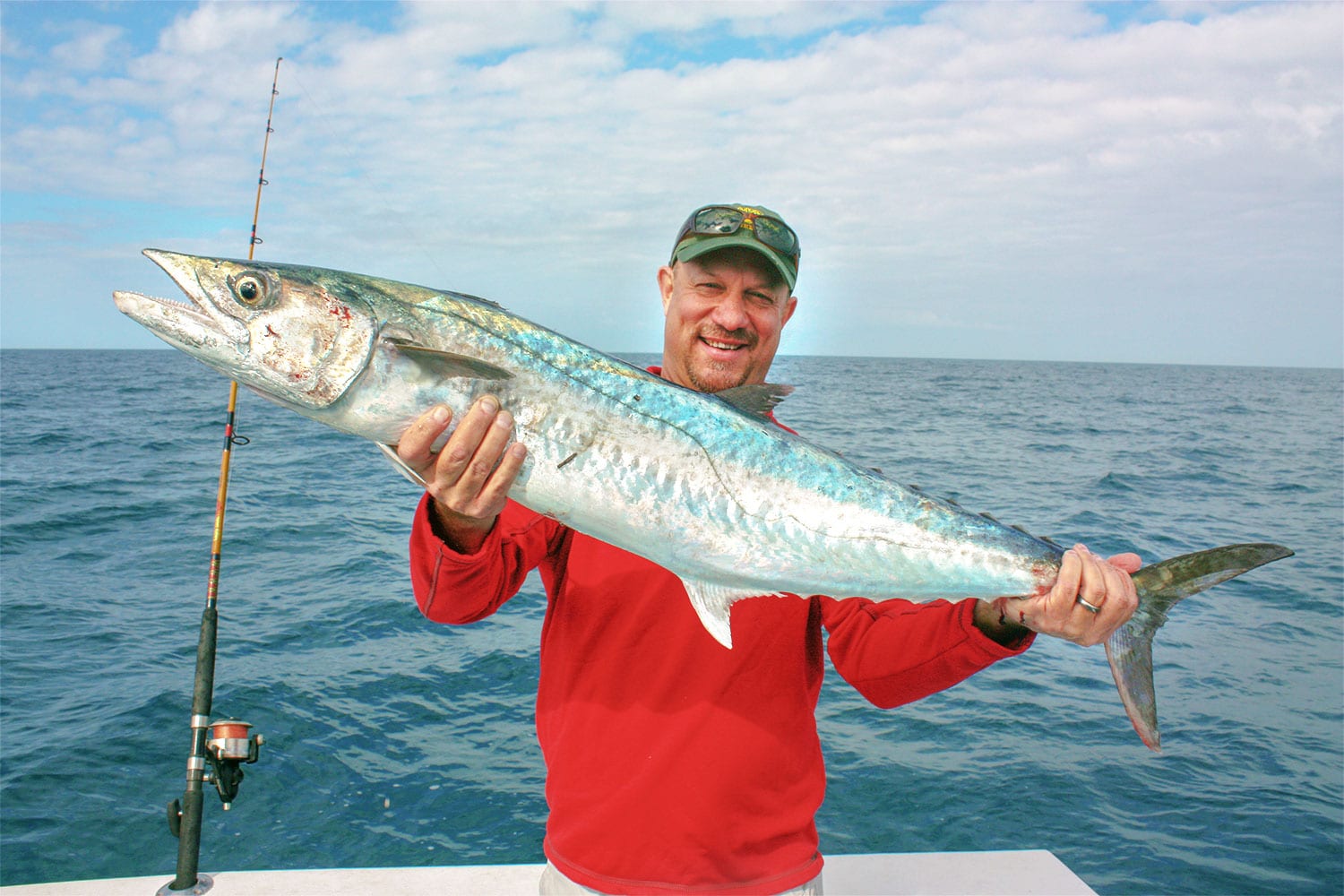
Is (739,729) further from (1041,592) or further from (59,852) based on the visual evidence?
(59,852)

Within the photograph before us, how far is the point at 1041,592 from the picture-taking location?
2.55 metres

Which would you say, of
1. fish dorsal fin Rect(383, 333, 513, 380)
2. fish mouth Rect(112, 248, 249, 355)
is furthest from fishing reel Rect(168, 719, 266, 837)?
fish dorsal fin Rect(383, 333, 513, 380)

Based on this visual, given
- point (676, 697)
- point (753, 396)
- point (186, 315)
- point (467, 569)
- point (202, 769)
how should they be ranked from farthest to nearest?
1. point (202, 769)
2. point (753, 396)
3. point (676, 697)
4. point (467, 569)
5. point (186, 315)

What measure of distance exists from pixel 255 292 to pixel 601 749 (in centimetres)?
167

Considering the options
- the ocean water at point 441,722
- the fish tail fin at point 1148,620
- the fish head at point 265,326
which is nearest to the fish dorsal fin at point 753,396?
the fish head at point 265,326

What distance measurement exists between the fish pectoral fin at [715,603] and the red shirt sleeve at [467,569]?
0.56 meters

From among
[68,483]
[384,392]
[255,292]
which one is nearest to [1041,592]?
[384,392]

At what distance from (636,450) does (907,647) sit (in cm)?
107

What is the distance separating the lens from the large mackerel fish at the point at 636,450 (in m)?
2.33

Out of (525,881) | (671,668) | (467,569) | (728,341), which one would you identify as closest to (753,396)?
(728,341)

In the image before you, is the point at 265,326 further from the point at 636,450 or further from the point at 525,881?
the point at 525,881

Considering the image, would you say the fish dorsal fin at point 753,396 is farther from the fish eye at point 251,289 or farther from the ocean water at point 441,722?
the ocean water at point 441,722

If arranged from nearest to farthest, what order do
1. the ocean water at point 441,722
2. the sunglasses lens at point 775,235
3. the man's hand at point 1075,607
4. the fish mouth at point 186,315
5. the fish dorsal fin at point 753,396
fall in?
the fish mouth at point 186,315, the man's hand at point 1075,607, the fish dorsal fin at point 753,396, the sunglasses lens at point 775,235, the ocean water at point 441,722

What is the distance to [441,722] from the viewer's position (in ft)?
24.0
